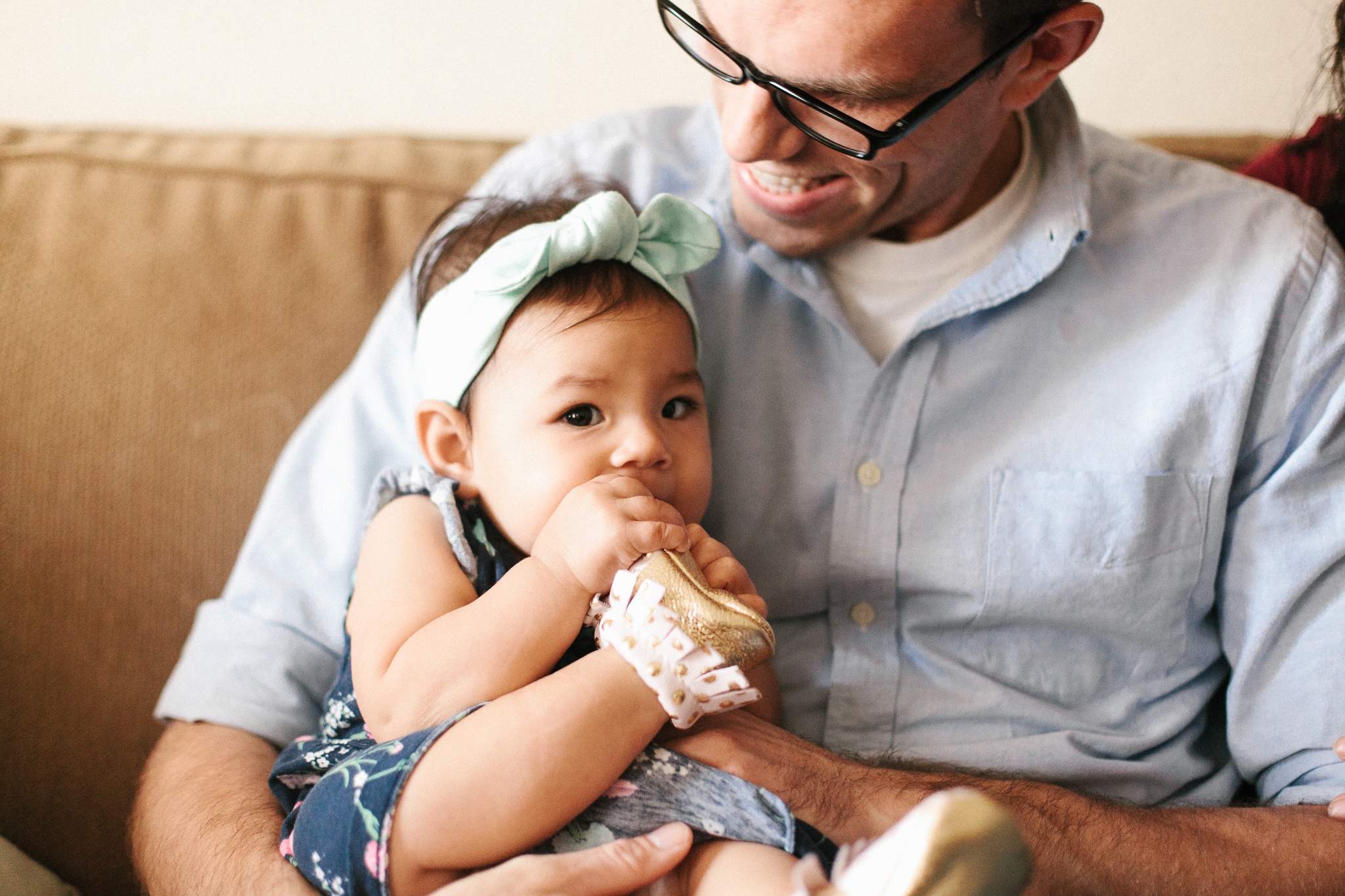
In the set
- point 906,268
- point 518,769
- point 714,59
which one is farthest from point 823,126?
point 518,769

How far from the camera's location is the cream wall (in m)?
1.68

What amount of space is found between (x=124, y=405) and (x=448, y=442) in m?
0.56

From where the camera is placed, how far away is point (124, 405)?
4.37ft

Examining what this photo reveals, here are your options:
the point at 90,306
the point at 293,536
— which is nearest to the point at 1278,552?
the point at 293,536

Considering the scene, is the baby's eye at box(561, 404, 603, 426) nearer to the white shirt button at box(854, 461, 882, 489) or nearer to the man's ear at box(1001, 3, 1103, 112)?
the white shirt button at box(854, 461, 882, 489)

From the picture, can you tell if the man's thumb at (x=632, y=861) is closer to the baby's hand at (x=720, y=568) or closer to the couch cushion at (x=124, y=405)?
the baby's hand at (x=720, y=568)

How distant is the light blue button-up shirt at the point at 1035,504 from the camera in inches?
46.3

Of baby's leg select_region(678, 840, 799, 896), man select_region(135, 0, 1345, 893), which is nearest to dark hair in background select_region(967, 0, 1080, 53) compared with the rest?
man select_region(135, 0, 1345, 893)

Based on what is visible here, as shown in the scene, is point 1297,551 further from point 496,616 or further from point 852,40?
point 496,616

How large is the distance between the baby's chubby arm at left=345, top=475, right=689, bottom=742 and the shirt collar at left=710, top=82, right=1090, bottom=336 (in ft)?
1.41

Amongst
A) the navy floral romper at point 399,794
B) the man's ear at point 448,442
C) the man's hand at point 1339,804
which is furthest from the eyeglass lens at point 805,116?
the man's hand at point 1339,804

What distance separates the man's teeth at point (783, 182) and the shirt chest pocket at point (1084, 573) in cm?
44

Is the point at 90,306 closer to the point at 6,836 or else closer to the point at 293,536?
the point at 293,536

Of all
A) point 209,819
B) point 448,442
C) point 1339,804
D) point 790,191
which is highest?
point 790,191
